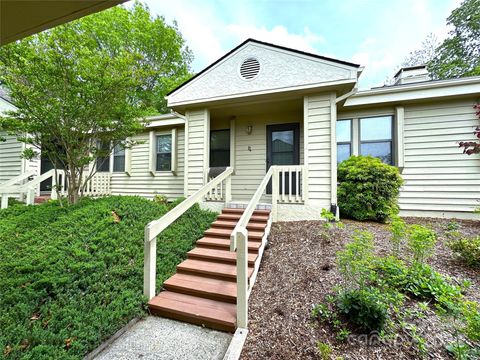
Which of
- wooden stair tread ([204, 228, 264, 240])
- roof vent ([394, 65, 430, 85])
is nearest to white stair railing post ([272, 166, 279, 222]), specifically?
wooden stair tread ([204, 228, 264, 240])

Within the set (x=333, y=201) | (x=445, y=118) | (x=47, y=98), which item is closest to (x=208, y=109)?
(x=47, y=98)

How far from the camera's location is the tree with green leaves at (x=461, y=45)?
13.8 m

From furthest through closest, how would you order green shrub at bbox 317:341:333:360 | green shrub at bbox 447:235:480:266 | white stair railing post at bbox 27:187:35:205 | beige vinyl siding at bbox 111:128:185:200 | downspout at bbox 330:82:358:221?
beige vinyl siding at bbox 111:128:185:200 → white stair railing post at bbox 27:187:35:205 → downspout at bbox 330:82:358:221 → green shrub at bbox 447:235:480:266 → green shrub at bbox 317:341:333:360

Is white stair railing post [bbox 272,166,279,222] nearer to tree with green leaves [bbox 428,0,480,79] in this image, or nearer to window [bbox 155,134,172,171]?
window [bbox 155,134,172,171]

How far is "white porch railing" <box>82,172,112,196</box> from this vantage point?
781 cm

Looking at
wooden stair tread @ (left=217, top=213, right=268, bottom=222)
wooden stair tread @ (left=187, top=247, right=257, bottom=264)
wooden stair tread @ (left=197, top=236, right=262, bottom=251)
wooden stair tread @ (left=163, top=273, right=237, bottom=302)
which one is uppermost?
wooden stair tread @ (left=217, top=213, right=268, bottom=222)

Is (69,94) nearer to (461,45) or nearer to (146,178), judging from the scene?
(146,178)

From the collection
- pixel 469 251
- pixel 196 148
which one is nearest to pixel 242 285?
pixel 469 251

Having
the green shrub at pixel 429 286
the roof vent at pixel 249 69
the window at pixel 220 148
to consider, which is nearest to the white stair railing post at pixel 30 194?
the window at pixel 220 148

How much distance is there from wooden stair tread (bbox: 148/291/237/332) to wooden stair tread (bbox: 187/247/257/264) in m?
0.69

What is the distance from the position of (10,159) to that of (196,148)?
25.1 feet

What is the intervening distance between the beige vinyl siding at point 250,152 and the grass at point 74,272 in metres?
2.52

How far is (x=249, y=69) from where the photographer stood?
17.5ft

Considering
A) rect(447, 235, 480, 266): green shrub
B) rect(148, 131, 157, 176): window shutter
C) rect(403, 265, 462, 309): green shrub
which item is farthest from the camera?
rect(148, 131, 157, 176): window shutter
